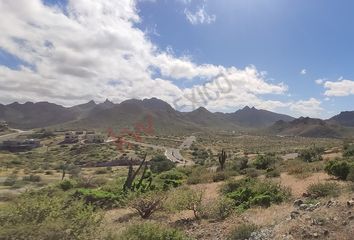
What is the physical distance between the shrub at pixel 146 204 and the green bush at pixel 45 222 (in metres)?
5.67

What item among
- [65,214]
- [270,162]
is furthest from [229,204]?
[270,162]

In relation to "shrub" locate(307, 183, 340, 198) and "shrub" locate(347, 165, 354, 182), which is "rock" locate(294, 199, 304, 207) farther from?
"shrub" locate(347, 165, 354, 182)

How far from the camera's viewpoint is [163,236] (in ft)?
36.6

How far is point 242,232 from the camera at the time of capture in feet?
40.2

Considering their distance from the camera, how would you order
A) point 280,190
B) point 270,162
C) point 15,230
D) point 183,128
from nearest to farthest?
point 15,230 < point 280,190 < point 270,162 < point 183,128

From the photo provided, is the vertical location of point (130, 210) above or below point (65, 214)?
below

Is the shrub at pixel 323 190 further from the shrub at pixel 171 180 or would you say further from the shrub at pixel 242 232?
the shrub at pixel 171 180

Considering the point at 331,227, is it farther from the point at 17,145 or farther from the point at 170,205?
the point at 17,145

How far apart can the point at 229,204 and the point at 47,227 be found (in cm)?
843

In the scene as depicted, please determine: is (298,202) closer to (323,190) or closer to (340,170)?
(323,190)

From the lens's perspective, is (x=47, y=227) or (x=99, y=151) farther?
(x=99, y=151)

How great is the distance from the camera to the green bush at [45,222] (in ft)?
31.5

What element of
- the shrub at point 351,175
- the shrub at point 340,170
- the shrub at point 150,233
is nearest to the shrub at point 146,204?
the shrub at point 150,233

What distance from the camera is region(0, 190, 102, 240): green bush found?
9.59 m
